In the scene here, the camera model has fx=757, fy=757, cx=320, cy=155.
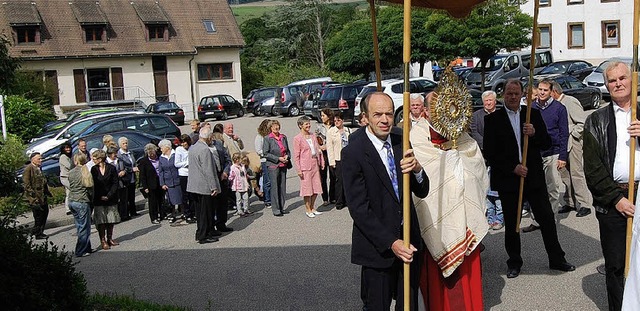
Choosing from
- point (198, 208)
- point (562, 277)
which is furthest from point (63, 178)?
point (562, 277)

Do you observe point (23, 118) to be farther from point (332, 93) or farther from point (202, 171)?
point (202, 171)

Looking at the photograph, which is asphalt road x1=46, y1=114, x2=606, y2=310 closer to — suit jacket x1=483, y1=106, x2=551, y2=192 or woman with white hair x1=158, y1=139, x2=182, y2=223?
woman with white hair x1=158, y1=139, x2=182, y2=223

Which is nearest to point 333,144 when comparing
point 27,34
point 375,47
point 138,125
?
point 375,47

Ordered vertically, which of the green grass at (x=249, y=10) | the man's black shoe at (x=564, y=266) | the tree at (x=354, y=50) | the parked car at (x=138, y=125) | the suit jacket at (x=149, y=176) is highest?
the green grass at (x=249, y=10)

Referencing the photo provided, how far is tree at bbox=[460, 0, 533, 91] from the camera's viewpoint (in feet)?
119

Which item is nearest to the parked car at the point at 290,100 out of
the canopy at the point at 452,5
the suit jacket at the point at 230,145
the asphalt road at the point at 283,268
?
the suit jacket at the point at 230,145

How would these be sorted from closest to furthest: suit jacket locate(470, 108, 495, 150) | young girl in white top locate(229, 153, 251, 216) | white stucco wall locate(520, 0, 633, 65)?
suit jacket locate(470, 108, 495, 150)
young girl in white top locate(229, 153, 251, 216)
white stucco wall locate(520, 0, 633, 65)

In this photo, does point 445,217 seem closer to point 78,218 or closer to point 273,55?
point 78,218

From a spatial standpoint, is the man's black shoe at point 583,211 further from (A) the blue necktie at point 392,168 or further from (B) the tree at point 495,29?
(B) the tree at point 495,29

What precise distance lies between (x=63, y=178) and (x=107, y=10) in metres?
40.1

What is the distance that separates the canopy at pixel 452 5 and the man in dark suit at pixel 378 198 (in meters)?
2.88

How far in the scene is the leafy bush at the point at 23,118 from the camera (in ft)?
93.4

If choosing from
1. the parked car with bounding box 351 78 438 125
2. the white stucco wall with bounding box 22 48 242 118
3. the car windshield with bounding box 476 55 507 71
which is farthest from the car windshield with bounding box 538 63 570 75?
the white stucco wall with bounding box 22 48 242 118

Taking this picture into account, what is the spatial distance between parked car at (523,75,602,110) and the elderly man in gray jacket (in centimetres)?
2121
